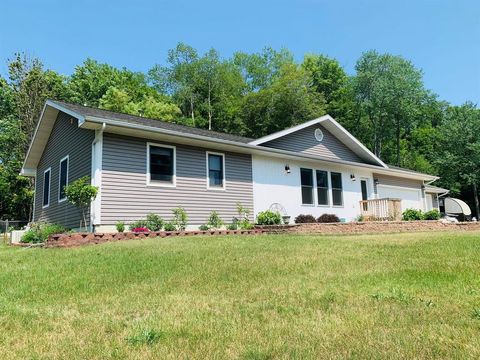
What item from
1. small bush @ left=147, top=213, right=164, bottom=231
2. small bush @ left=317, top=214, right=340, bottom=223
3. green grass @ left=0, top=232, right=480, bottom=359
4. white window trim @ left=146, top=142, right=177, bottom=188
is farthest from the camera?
small bush @ left=317, top=214, right=340, bottom=223

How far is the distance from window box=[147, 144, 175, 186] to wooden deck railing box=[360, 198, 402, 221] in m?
9.93

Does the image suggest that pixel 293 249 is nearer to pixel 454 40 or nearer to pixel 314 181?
pixel 314 181

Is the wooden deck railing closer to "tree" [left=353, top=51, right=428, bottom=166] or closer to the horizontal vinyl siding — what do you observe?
the horizontal vinyl siding

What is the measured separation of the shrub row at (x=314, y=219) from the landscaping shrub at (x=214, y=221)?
3.80 meters

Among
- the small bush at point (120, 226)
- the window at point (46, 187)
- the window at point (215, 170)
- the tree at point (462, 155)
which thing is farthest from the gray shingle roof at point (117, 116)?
the tree at point (462, 155)

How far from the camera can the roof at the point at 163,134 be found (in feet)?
40.0

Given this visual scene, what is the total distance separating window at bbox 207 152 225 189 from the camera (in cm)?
1486

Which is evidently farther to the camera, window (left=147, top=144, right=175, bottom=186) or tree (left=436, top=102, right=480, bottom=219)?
tree (left=436, top=102, right=480, bottom=219)

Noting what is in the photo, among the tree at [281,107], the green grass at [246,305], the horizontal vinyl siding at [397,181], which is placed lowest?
the green grass at [246,305]

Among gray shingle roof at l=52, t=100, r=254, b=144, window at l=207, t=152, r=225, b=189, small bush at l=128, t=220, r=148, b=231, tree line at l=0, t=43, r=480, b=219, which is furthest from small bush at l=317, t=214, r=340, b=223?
tree line at l=0, t=43, r=480, b=219

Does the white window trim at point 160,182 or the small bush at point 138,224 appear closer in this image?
the small bush at point 138,224

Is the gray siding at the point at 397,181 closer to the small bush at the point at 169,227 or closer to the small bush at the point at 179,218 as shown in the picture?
the small bush at the point at 179,218

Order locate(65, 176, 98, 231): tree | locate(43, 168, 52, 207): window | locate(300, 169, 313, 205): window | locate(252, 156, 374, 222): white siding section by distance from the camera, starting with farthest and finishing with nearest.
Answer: locate(300, 169, 313, 205): window
locate(43, 168, 52, 207): window
locate(252, 156, 374, 222): white siding section
locate(65, 176, 98, 231): tree

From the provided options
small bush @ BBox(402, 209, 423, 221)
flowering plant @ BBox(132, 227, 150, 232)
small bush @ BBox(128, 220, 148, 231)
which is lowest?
flowering plant @ BBox(132, 227, 150, 232)
